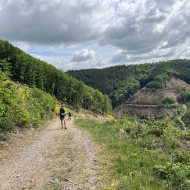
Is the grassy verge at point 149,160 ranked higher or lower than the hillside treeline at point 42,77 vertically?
lower

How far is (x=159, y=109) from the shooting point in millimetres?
150875

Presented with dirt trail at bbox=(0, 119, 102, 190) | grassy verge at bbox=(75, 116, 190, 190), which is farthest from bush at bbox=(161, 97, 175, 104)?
dirt trail at bbox=(0, 119, 102, 190)

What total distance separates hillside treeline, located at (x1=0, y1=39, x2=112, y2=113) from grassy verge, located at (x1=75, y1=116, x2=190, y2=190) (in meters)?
47.9

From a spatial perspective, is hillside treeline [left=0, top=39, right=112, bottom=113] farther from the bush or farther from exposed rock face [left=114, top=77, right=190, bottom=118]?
the bush

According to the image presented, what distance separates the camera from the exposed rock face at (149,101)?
505ft

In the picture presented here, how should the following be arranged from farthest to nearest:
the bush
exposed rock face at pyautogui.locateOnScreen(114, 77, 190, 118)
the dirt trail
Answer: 1. the bush
2. exposed rock face at pyautogui.locateOnScreen(114, 77, 190, 118)
3. the dirt trail

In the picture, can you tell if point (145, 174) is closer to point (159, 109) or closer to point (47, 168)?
point (47, 168)

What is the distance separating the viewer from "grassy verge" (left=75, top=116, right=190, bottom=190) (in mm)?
4273

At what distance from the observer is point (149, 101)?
16888 cm

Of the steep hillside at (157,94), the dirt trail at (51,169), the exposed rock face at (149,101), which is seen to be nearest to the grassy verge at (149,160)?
the dirt trail at (51,169)

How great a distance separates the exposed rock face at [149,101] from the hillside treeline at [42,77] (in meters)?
89.6

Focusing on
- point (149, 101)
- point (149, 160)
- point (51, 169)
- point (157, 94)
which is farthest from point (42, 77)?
point (157, 94)

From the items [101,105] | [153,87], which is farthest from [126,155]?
[153,87]

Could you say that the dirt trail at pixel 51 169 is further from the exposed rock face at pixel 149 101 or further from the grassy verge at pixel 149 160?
the exposed rock face at pixel 149 101
